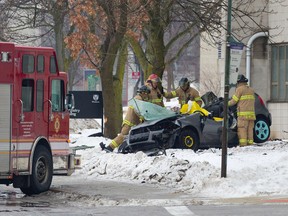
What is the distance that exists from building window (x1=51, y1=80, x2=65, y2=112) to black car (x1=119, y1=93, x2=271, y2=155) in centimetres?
338

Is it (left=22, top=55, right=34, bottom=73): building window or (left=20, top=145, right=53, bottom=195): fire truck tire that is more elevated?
(left=22, top=55, right=34, bottom=73): building window

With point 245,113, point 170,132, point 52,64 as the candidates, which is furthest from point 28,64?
point 245,113

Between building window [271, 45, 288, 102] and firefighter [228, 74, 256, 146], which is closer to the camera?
firefighter [228, 74, 256, 146]

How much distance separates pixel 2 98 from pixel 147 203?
320 centimetres

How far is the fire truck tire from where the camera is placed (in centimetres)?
1670

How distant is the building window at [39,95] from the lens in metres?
16.8

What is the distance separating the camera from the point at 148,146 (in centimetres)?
2081

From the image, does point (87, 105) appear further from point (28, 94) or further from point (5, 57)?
point (5, 57)

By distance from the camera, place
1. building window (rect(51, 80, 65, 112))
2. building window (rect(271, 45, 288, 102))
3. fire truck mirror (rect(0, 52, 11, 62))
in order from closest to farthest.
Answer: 1. fire truck mirror (rect(0, 52, 11, 62))
2. building window (rect(51, 80, 65, 112))
3. building window (rect(271, 45, 288, 102))

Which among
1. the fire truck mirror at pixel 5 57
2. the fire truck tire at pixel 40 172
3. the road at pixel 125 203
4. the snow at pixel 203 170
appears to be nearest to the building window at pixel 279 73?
the snow at pixel 203 170

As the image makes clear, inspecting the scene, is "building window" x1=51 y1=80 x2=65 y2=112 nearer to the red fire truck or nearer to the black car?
the red fire truck

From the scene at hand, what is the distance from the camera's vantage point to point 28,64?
16.6 metres

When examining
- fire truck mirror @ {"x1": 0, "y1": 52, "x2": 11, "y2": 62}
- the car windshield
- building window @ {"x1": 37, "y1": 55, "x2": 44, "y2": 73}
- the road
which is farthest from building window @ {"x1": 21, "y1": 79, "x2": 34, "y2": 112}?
the car windshield

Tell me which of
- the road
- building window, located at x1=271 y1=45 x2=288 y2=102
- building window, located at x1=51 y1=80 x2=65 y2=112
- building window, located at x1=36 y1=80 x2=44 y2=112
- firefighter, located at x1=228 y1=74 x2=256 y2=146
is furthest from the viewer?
building window, located at x1=271 y1=45 x2=288 y2=102
